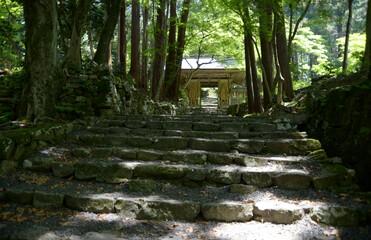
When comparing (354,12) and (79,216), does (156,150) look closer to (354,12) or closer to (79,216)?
(79,216)

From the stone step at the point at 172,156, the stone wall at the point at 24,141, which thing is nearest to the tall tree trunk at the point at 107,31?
the stone wall at the point at 24,141

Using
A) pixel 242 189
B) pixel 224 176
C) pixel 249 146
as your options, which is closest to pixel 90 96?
pixel 249 146

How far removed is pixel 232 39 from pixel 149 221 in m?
12.7

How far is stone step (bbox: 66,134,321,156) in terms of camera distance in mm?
4035

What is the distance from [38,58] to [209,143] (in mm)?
3729

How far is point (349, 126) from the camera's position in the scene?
341cm

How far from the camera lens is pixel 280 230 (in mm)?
A: 2494

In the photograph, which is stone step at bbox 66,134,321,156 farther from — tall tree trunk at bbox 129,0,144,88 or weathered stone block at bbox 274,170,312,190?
tall tree trunk at bbox 129,0,144,88

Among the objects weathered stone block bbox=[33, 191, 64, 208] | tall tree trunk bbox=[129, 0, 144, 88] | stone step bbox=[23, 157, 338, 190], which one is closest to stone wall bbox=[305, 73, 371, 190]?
stone step bbox=[23, 157, 338, 190]

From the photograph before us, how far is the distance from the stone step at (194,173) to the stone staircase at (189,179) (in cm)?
1

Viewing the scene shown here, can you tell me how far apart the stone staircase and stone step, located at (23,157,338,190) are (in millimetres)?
12

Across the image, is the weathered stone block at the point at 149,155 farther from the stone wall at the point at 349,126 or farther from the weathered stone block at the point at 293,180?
the stone wall at the point at 349,126

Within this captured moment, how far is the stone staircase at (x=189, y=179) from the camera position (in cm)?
273

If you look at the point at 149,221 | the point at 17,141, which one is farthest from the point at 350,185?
the point at 17,141
